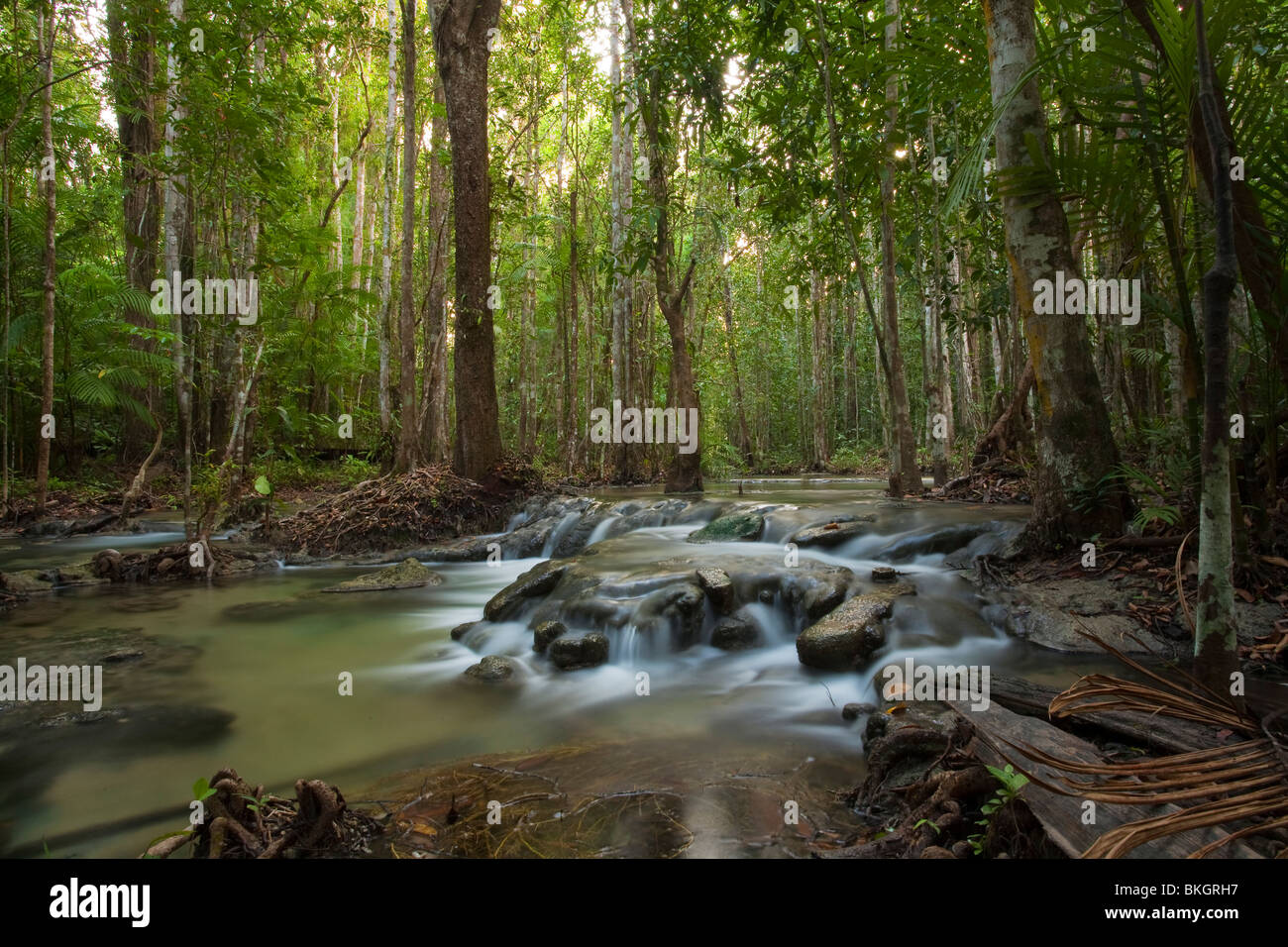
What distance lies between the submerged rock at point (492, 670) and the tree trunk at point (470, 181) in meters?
5.16

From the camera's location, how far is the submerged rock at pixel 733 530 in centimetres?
776

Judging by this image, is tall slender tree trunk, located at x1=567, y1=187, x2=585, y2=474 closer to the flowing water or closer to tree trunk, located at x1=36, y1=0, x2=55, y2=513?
tree trunk, located at x1=36, y1=0, x2=55, y2=513

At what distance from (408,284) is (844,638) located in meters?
8.82

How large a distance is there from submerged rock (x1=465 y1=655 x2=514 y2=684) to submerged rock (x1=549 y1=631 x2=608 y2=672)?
32 centimetres

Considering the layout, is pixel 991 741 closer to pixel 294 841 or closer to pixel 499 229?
pixel 294 841

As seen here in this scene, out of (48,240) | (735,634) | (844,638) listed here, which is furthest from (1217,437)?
(48,240)

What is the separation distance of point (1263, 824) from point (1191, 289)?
317cm

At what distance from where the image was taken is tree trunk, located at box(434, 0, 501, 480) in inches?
357

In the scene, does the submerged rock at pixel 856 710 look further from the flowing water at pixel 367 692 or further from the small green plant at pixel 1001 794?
the small green plant at pixel 1001 794

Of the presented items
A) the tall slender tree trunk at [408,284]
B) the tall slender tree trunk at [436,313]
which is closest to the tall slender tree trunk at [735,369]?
the tall slender tree trunk at [436,313]

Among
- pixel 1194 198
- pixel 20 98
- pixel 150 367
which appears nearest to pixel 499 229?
pixel 150 367

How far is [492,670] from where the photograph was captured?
15.3ft

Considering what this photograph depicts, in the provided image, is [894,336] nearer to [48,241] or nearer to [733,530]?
[733,530]
